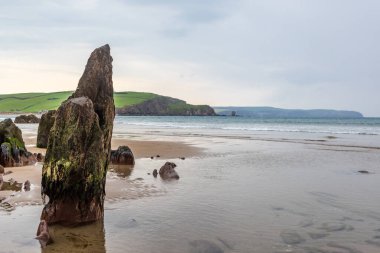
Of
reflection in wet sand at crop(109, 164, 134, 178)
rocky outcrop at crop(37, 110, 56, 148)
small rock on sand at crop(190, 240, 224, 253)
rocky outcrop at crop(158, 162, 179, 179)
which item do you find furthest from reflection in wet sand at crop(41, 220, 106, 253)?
rocky outcrop at crop(37, 110, 56, 148)

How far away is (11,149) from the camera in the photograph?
2133 cm

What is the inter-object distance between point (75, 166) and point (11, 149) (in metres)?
12.5

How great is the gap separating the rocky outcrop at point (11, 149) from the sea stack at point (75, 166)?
11.0 m

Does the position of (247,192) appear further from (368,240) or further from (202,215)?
(368,240)

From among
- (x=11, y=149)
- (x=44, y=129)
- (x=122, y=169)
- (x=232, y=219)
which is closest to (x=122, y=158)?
(x=122, y=169)

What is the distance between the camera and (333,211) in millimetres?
12312

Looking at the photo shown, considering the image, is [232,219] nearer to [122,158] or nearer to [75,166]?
[75,166]

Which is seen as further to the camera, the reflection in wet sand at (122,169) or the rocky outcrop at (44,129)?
the rocky outcrop at (44,129)

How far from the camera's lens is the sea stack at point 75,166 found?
1065 centimetres

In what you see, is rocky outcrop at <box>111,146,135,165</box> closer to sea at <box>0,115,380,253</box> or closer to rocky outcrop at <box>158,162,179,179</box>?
sea at <box>0,115,380,253</box>

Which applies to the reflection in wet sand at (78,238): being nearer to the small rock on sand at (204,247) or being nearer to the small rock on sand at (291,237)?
the small rock on sand at (204,247)

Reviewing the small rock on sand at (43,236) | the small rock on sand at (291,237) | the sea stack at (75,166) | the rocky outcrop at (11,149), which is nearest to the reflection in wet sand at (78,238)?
the small rock on sand at (43,236)

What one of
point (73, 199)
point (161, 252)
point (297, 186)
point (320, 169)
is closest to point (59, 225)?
point (73, 199)

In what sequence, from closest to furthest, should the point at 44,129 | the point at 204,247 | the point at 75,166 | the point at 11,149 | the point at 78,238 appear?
the point at 204,247 < the point at 78,238 < the point at 75,166 < the point at 11,149 < the point at 44,129
